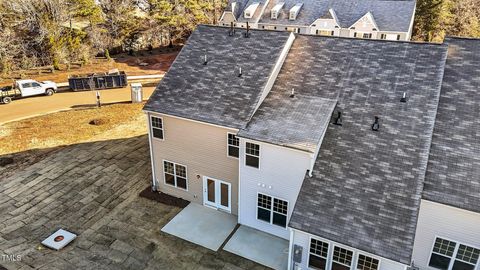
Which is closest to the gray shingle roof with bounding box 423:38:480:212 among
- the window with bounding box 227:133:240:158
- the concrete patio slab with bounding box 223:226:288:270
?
the concrete patio slab with bounding box 223:226:288:270

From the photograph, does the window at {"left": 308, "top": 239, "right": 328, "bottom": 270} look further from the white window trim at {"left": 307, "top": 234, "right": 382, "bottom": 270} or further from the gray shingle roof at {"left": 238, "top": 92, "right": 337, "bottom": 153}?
the gray shingle roof at {"left": 238, "top": 92, "right": 337, "bottom": 153}

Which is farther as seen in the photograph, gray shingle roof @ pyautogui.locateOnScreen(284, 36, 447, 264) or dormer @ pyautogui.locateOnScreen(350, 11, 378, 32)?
dormer @ pyautogui.locateOnScreen(350, 11, 378, 32)

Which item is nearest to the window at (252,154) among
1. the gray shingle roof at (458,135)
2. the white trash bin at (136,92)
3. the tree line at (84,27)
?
the gray shingle roof at (458,135)

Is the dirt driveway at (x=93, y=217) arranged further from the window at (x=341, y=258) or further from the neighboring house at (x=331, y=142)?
the window at (x=341, y=258)

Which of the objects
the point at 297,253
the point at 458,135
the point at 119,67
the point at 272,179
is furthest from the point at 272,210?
the point at 119,67

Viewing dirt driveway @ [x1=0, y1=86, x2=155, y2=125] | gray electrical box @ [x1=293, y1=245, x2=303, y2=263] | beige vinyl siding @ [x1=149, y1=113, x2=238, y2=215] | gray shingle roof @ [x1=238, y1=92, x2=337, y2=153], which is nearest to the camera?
gray electrical box @ [x1=293, y1=245, x2=303, y2=263]

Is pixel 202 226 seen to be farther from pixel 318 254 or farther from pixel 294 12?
pixel 294 12

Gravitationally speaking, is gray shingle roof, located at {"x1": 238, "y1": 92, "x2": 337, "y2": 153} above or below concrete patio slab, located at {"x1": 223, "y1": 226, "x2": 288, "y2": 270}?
above

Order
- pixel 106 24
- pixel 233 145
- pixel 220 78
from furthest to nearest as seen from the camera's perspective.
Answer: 1. pixel 106 24
2. pixel 220 78
3. pixel 233 145
